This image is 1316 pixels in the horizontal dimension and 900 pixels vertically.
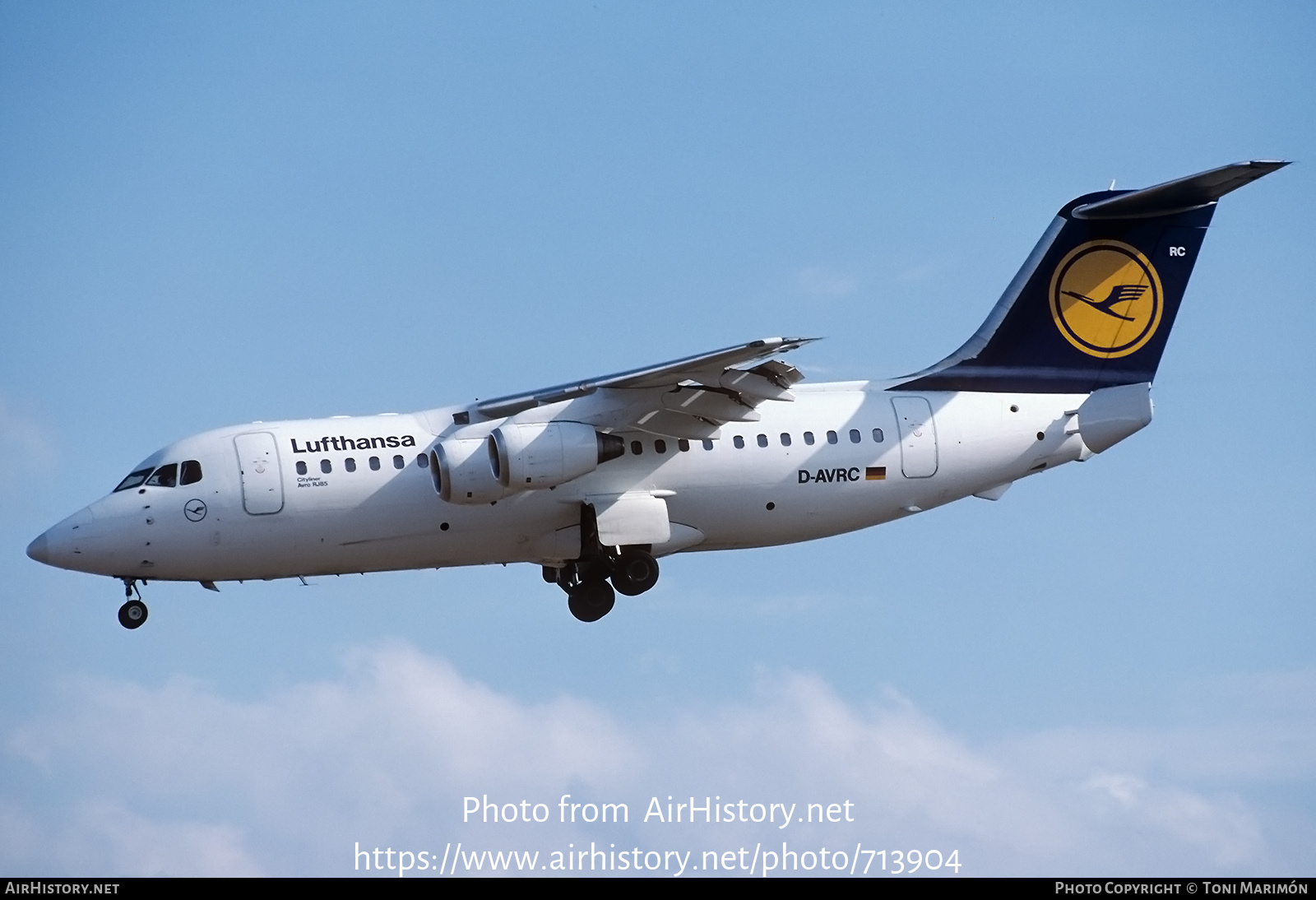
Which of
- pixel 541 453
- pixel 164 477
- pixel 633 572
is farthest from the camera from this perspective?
pixel 633 572

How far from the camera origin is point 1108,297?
2081 cm

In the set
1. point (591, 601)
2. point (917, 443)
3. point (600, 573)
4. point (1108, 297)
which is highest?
point (1108, 297)

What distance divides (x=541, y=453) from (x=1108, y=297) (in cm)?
670

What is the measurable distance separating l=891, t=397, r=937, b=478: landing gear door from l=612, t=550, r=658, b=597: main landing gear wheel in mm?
2747

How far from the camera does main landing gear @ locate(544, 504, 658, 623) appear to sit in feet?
62.7

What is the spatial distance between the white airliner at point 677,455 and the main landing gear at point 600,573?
24mm

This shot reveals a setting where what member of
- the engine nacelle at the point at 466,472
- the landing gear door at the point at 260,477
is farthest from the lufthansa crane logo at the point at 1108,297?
the landing gear door at the point at 260,477

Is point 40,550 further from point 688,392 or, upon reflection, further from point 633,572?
point 688,392

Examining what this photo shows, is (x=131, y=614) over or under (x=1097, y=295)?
under

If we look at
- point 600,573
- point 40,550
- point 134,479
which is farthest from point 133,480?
point 600,573

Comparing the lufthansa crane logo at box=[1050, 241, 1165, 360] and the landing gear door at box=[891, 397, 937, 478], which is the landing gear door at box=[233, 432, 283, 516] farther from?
the lufthansa crane logo at box=[1050, 241, 1165, 360]

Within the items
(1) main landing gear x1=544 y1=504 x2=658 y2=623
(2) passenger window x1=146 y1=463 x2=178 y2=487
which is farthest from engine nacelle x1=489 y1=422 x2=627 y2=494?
(2) passenger window x1=146 y1=463 x2=178 y2=487

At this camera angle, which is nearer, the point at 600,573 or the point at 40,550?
the point at 40,550

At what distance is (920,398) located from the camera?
20.0 m
